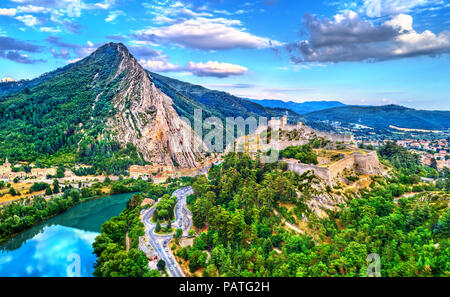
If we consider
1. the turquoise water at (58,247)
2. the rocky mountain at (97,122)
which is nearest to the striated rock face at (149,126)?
the rocky mountain at (97,122)

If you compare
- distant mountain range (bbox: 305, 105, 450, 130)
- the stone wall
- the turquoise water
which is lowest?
the turquoise water

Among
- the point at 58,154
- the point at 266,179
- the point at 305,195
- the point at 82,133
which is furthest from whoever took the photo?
the point at 82,133

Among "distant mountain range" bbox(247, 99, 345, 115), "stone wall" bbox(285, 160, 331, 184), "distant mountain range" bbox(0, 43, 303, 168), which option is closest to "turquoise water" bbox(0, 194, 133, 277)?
"distant mountain range" bbox(0, 43, 303, 168)

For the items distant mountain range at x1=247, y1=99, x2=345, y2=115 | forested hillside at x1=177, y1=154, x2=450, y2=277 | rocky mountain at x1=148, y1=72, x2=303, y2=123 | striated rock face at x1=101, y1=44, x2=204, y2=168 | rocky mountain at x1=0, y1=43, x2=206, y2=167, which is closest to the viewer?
forested hillside at x1=177, y1=154, x2=450, y2=277

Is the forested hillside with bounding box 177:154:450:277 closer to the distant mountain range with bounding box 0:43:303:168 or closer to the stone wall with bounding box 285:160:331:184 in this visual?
the stone wall with bounding box 285:160:331:184

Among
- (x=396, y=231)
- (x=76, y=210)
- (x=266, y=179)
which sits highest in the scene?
(x=266, y=179)
